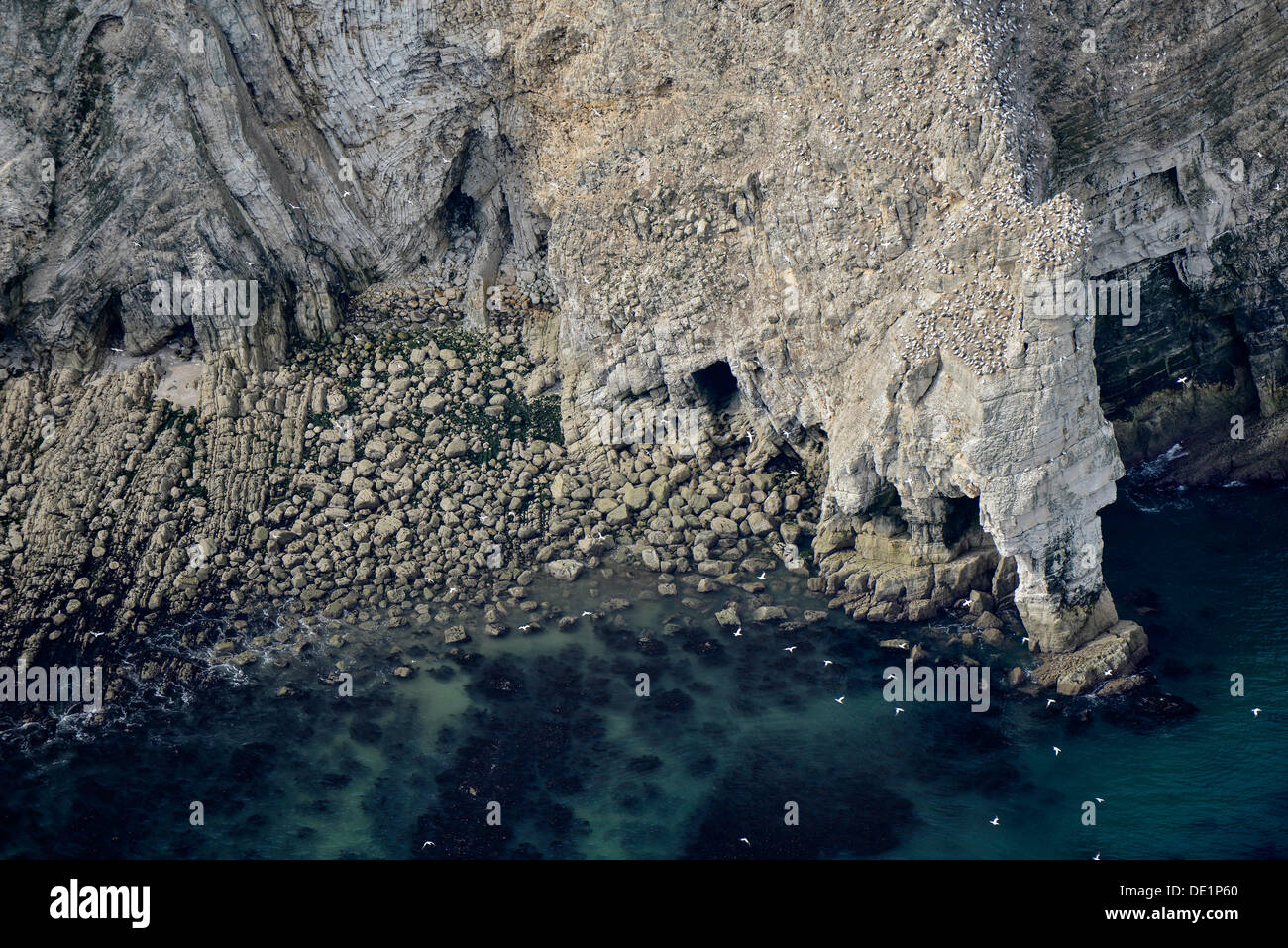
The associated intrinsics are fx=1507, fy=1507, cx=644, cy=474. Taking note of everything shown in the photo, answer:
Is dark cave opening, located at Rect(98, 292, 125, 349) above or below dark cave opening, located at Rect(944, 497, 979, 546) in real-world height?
above

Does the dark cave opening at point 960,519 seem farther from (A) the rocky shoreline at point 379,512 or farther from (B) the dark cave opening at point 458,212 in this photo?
(B) the dark cave opening at point 458,212

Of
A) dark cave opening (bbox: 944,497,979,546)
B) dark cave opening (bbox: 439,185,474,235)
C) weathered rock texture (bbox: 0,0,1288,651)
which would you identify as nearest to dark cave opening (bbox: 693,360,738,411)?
weathered rock texture (bbox: 0,0,1288,651)

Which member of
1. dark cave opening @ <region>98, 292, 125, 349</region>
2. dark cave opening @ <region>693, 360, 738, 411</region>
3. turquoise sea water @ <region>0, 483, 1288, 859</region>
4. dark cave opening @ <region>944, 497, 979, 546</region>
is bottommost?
turquoise sea water @ <region>0, 483, 1288, 859</region>

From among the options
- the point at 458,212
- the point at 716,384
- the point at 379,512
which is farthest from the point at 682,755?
the point at 458,212

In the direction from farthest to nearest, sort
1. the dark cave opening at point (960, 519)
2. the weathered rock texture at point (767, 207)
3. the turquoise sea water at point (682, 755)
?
the dark cave opening at point (960, 519) < the weathered rock texture at point (767, 207) < the turquoise sea water at point (682, 755)

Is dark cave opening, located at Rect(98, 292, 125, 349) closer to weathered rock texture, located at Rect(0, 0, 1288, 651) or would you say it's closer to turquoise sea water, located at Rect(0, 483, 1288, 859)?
weathered rock texture, located at Rect(0, 0, 1288, 651)

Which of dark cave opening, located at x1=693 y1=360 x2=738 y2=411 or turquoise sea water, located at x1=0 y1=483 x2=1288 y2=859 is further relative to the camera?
dark cave opening, located at x1=693 y1=360 x2=738 y2=411

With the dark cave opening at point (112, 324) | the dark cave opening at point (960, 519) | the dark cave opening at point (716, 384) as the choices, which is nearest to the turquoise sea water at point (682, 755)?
the dark cave opening at point (960, 519)
